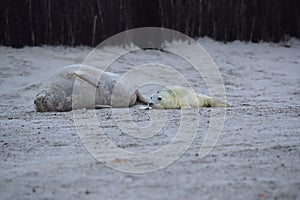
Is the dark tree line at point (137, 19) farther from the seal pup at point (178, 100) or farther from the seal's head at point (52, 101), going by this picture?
the seal pup at point (178, 100)

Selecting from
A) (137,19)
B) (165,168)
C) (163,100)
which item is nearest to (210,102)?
(163,100)

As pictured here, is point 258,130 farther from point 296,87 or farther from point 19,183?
point 296,87

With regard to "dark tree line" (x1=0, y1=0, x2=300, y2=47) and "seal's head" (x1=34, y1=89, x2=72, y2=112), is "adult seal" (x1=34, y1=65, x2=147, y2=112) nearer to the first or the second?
"seal's head" (x1=34, y1=89, x2=72, y2=112)

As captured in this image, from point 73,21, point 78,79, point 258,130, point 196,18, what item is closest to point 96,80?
point 78,79

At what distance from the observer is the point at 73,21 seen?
305 inches

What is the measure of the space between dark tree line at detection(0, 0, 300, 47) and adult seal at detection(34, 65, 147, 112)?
10.3 ft

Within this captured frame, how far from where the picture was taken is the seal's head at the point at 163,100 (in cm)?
475

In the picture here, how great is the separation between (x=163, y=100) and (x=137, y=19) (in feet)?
14.0

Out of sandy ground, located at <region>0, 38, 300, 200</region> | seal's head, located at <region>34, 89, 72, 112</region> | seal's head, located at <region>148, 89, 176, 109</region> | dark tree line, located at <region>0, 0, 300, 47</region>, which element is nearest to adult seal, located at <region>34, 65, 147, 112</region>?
seal's head, located at <region>34, 89, 72, 112</region>

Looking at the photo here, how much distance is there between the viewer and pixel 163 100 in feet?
15.6

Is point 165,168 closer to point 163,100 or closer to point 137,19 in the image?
point 163,100

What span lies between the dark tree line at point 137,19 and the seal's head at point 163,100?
3565 millimetres

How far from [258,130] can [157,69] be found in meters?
4.32

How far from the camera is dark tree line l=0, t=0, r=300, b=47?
24.8 ft
